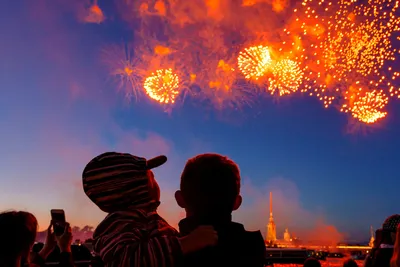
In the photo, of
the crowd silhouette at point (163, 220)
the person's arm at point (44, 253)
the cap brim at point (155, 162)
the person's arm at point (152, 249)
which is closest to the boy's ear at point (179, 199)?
the crowd silhouette at point (163, 220)

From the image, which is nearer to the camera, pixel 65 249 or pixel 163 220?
pixel 163 220

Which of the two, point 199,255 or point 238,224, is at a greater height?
point 238,224

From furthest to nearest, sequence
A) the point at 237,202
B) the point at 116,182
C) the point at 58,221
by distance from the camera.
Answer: the point at 58,221 → the point at 237,202 → the point at 116,182

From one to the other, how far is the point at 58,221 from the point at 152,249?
2132 mm

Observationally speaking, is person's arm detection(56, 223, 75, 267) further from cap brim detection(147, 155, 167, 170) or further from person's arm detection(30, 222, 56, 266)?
cap brim detection(147, 155, 167, 170)

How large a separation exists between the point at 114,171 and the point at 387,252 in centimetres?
511

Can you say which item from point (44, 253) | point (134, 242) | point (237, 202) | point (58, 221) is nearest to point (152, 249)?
point (134, 242)

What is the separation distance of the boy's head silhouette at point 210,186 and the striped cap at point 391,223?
430 cm

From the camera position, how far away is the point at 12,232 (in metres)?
3.91

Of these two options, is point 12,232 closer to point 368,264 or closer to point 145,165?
point 145,165

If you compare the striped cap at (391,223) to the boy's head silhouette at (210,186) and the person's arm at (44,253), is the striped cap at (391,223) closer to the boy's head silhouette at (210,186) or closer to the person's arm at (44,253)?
the boy's head silhouette at (210,186)

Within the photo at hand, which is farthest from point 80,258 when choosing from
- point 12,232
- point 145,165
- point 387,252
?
point 145,165

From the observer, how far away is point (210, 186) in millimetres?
2586

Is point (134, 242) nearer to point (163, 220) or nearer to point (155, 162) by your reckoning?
point (163, 220)
